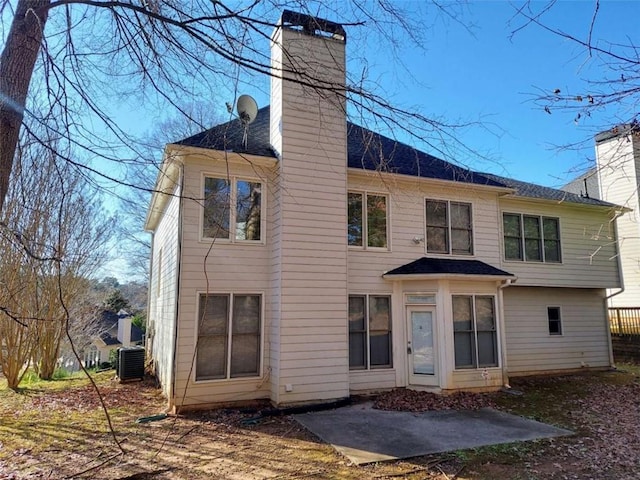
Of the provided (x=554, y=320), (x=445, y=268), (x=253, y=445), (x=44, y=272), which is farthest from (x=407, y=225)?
(x=44, y=272)

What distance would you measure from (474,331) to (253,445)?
5.99 m

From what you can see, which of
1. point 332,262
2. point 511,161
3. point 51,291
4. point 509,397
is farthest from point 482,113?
point 51,291

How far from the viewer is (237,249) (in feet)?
27.7

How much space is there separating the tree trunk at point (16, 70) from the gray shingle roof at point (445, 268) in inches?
308

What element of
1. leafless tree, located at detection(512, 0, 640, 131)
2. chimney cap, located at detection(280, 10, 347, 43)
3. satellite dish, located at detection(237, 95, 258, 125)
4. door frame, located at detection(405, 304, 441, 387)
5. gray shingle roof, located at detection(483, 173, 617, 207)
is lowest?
door frame, located at detection(405, 304, 441, 387)

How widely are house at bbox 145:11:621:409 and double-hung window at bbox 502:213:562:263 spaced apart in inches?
2.0

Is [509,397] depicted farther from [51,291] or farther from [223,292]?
[51,291]

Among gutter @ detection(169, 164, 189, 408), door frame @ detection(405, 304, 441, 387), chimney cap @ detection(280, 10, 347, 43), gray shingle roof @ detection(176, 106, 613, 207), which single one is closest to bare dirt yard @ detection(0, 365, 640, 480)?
door frame @ detection(405, 304, 441, 387)

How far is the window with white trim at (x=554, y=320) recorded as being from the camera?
40.4ft

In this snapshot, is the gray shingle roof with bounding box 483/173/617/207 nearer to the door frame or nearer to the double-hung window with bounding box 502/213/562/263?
the double-hung window with bounding box 502/213/562/263

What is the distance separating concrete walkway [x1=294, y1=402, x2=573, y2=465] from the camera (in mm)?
5699

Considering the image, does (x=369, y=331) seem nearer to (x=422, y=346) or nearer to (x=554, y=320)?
(x=422, y=346)

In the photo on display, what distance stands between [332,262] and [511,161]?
17.8ft

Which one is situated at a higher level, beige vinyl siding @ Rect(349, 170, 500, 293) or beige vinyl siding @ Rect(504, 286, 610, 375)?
beige vinyl siding @ Rect(349, 170, 500, 293)
